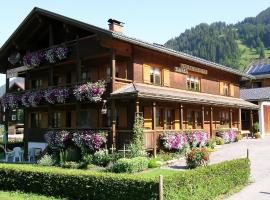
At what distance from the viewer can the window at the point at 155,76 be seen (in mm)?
27122

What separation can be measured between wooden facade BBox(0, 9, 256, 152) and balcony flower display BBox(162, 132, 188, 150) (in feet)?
1.90

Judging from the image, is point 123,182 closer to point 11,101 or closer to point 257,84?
point 11,101

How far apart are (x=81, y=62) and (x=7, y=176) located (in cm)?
1152

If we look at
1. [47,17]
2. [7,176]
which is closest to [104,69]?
[47,17]

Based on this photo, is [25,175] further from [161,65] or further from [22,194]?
[161,65]

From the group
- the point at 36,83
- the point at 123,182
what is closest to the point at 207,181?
the point at 123,182

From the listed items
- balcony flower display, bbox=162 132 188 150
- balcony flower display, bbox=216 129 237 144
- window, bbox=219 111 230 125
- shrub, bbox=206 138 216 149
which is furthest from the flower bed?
window, bbox=219 111 230 125

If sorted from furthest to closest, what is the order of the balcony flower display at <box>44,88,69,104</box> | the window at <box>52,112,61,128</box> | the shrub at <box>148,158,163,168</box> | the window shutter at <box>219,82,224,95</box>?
the window shutter at <box>219,82,224,95</box> → the window at <box>52,112,61,128</box> → the balcony flower display at <box>44,88,69,104</box> → the shrub at <box>148,158,163,168</box>

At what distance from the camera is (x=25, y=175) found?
16.6m

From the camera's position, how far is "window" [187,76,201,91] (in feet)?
105

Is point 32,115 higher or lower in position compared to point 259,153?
higher

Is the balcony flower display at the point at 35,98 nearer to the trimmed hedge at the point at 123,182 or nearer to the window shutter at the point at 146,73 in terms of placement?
the window shutter at the point at 146,73

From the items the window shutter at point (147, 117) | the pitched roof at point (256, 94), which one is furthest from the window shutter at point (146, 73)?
the pitched roof at point (256, 94)

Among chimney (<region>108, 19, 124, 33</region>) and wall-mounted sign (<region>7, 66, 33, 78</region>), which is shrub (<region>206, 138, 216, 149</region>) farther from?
wall-mounted sign (<region>7, 66, 33, 78</region>)
